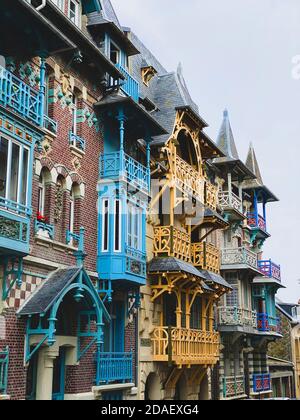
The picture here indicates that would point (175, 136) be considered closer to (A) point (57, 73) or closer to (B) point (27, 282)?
(A) point (57, 73)

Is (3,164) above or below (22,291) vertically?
above

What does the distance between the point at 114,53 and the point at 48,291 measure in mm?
9885

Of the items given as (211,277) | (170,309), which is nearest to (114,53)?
(211,277)

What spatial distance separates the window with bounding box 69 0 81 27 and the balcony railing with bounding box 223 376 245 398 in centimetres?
1802

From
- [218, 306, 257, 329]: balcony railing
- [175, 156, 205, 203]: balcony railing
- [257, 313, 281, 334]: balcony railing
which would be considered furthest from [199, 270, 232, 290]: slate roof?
[257, 313, 281, 334]: balcony railing

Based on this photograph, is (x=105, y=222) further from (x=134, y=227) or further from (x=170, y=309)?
(x=170, y=309)

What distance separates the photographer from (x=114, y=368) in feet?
61.1

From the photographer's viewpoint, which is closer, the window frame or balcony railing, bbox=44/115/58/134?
the window frame

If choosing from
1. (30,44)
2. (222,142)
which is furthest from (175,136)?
(222,142)

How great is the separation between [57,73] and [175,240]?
787 centimetres

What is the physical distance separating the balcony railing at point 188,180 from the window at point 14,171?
9.56 m

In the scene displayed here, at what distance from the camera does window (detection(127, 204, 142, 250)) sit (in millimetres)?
19547

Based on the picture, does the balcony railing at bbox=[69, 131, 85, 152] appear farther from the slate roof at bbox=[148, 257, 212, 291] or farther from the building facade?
the slate roof at bbox=[148, 257, 212, 291]

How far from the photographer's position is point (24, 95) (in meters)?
14.4
